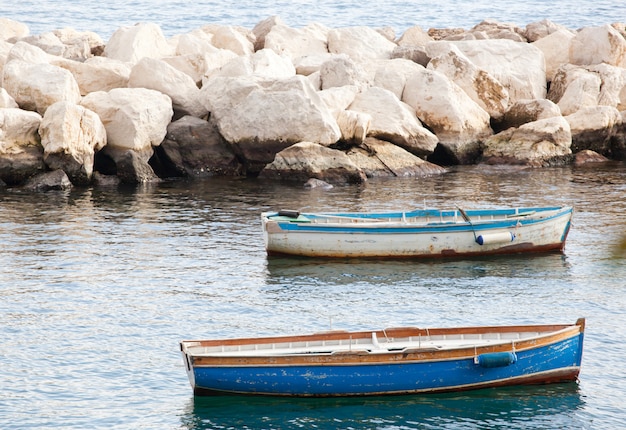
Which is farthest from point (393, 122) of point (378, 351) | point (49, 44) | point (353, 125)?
point (378, 351)

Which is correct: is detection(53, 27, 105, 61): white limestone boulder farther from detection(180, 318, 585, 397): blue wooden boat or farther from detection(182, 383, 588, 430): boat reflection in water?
detection(182, 383, 588, 430): boat reflection in water

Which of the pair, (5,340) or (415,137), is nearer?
(5,340)

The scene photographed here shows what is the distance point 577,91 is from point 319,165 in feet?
54.1

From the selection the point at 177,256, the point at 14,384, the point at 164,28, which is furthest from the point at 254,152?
the point at 164,28

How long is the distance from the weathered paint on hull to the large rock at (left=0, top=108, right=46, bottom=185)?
15.6 metres

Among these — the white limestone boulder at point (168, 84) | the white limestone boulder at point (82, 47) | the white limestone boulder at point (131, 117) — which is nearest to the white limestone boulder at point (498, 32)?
the white limestone boulder at point (168, 84)

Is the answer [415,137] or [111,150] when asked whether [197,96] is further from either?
[415,137]

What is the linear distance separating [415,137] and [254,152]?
7.78 metres

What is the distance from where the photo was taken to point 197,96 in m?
47.7

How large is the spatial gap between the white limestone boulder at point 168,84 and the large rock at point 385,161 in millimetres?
7874

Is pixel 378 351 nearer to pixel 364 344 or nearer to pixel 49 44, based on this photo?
pixel 364 344

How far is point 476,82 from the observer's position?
51781 mm

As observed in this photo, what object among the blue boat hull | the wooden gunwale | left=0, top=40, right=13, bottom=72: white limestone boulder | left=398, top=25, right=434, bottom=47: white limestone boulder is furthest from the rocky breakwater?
the blue boat hull

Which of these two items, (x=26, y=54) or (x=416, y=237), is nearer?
(x=416, y=237)
